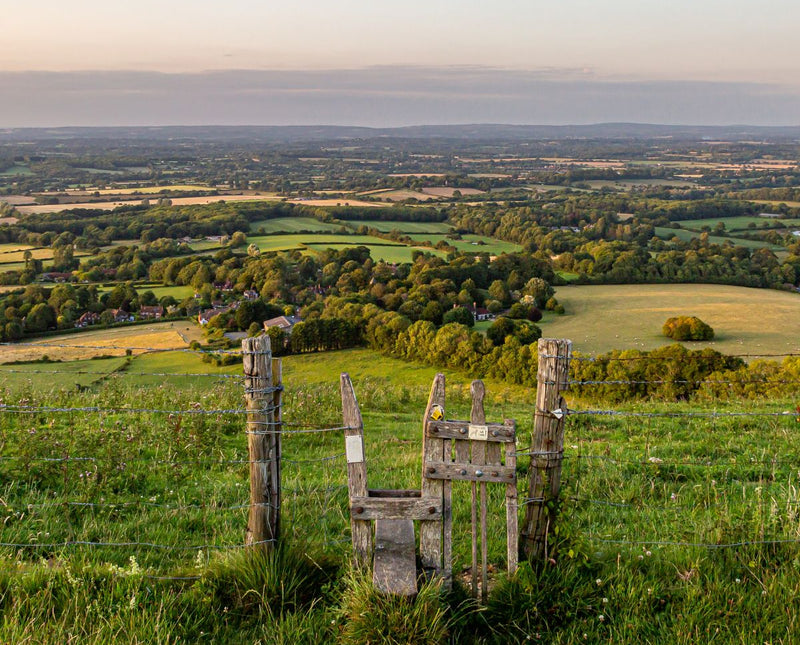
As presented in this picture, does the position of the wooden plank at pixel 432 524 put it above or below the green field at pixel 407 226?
above

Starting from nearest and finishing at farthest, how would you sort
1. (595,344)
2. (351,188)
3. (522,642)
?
(522,642)
(595,344)
(351,188)

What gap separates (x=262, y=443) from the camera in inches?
196

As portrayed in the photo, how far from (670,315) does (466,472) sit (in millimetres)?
53212

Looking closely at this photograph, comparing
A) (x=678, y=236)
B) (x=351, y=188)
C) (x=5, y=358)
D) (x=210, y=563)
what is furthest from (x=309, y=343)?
(x=351, y=188)

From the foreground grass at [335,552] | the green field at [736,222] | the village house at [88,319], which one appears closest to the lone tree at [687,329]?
the foreground grass at [335,552]

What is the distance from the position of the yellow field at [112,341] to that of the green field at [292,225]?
43.8 m

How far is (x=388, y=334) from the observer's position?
154 ft

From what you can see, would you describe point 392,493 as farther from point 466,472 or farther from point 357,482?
point 466,472

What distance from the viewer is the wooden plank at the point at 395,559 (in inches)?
180

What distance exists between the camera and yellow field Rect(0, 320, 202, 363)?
134 ft

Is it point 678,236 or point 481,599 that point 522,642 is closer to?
point 481,599

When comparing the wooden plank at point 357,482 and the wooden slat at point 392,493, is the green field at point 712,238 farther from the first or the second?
the wooden plank at point 357,482

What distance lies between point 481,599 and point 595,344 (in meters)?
42.5

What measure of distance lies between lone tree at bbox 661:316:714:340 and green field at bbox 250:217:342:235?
57.3 meters
